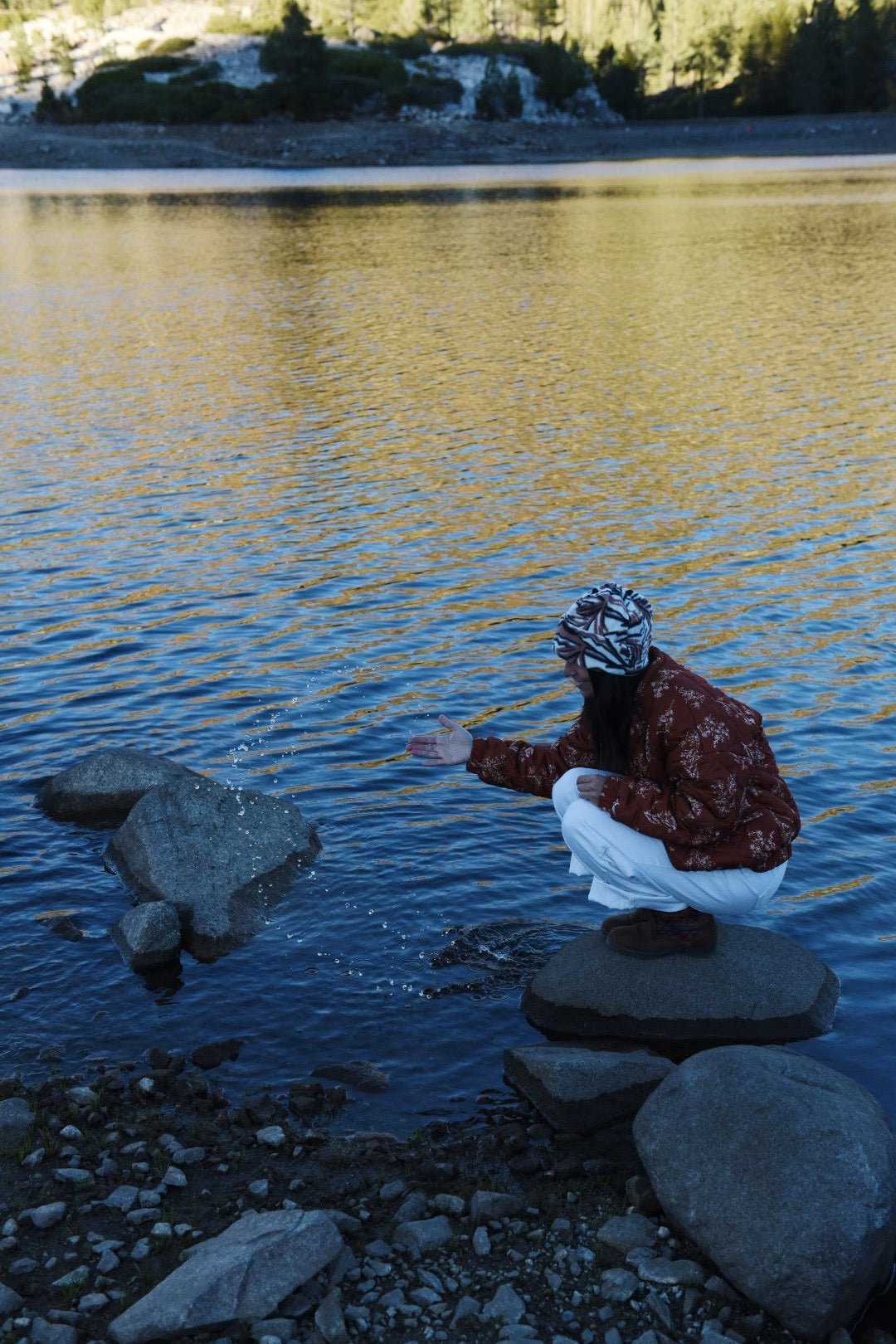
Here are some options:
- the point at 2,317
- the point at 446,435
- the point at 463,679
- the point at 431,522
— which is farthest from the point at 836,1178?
the point at 2,317

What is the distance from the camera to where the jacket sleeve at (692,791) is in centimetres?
845

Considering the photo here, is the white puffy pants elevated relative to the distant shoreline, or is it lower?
lower

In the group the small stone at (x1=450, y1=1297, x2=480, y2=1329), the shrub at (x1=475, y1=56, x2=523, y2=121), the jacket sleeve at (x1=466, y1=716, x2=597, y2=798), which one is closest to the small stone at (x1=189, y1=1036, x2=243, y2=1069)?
the jacket sleeve at (x1=466, y1=716, x2=597, y2=798)

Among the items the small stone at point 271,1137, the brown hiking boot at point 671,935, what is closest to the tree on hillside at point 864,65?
the brown hiking boot at point 671,935

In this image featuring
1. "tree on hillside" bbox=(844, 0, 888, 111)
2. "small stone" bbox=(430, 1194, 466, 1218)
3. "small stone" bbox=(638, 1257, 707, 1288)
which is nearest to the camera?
"small stone" bbox=(638, 1257, 707, 1288)

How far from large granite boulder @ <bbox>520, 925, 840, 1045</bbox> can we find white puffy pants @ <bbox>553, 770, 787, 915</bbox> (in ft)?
1.79

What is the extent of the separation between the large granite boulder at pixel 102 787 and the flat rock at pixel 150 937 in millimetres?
2337

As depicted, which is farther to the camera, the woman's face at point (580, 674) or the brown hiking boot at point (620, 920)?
the brown hiking boot at point (620, 920)

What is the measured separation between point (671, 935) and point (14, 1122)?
4.53m

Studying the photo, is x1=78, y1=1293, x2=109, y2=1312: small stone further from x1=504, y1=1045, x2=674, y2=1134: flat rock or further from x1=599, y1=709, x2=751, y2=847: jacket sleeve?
x1=599, y1=709, x2=751, y2=847: jacket sleeve

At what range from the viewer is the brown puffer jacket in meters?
8.47

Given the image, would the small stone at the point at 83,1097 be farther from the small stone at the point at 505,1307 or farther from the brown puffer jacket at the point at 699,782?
the brown puffer jacket at the point at 699,782

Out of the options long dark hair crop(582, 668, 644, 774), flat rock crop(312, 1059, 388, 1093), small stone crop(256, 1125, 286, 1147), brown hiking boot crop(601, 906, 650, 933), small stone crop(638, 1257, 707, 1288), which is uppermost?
long dark hair crop(582, 668, 644, 774)

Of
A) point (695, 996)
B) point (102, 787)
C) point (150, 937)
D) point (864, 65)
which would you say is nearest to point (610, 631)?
point (695, 996)
